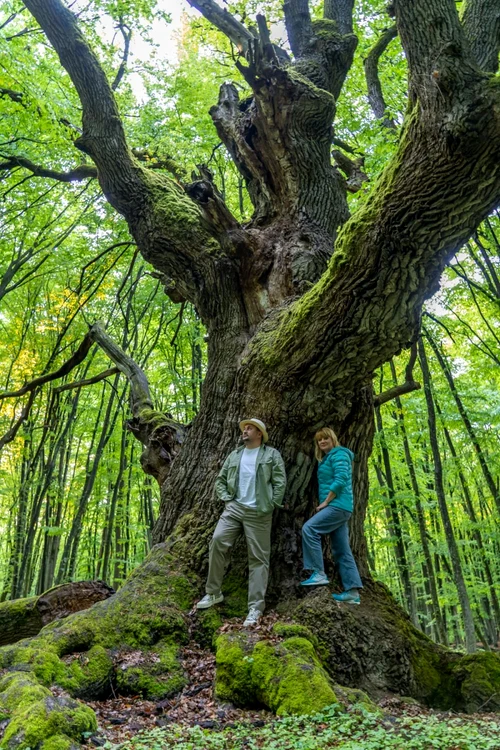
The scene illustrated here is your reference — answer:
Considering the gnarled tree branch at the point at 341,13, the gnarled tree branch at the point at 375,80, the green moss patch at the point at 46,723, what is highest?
the gnarled tree branch at the point at 341,13

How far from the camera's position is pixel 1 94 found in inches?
281

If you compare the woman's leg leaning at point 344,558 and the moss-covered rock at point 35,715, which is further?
the woman's leg leaning at point 344,558

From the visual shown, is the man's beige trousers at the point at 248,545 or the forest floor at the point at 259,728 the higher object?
the man's beige trousers at the point at 248,545

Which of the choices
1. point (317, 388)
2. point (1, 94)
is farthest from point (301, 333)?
point (1, 94)

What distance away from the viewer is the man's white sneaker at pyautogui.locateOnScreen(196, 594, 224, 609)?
4285 mm

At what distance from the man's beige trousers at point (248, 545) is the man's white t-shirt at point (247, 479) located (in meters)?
0.06

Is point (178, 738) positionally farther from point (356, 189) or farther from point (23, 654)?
point (356, 189)

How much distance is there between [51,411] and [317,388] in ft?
16.7

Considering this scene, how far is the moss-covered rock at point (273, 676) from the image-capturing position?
9.87 feet

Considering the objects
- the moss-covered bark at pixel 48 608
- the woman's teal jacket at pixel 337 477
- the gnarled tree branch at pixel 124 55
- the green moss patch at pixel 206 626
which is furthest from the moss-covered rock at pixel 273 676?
the gnarled tree branch at pixel 124 55

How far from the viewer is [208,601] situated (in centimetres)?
430

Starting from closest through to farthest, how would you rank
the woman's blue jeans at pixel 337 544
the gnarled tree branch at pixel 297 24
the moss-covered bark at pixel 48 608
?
the woman's blue jeans at pixel 337 544 < the moss-covered bark at pixel 48 608 < the gnarled tree branch at pixel 297 24

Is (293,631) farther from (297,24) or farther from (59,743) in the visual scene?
(297,24)

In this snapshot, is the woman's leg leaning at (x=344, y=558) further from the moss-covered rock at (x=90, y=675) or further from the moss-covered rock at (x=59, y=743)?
the moss-covered rock at (x=59, y=743)
